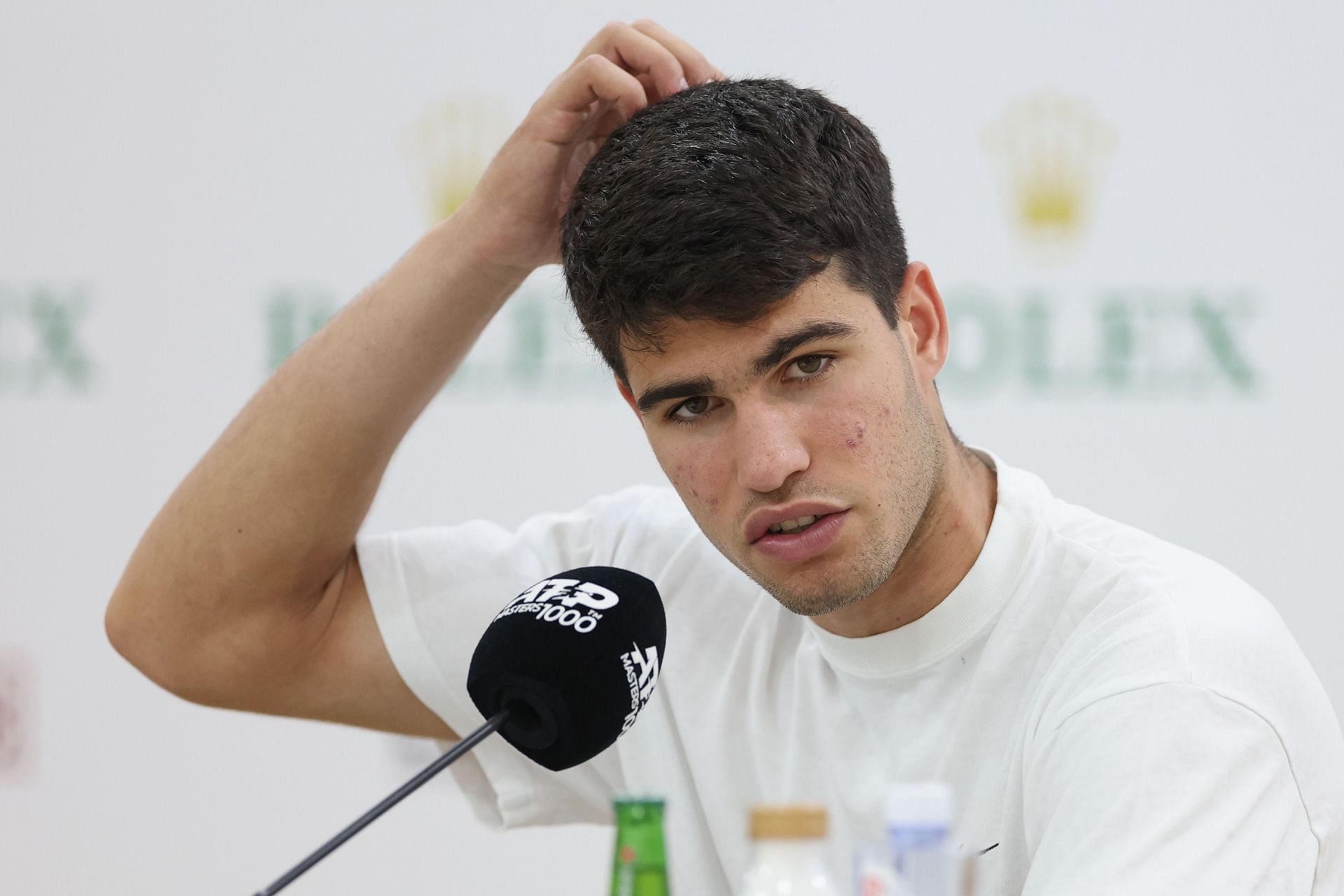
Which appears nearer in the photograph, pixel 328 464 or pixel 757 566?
pixel 757 566

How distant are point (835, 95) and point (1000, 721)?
51.2 inches

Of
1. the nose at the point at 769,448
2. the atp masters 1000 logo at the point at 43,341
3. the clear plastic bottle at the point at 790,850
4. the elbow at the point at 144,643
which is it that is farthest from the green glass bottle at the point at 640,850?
the atp masters 1000 logo at the point at 43,341

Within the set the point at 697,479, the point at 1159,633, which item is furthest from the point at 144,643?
the point at 1159,633

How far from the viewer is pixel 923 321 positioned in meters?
1.55

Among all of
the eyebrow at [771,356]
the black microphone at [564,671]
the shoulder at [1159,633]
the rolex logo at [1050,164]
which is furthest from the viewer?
the rolex logo at [1050,164]

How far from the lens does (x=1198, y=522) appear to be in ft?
7.40

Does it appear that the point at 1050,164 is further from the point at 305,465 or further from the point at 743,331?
the point at 305,465

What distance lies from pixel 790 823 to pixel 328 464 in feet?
3.46

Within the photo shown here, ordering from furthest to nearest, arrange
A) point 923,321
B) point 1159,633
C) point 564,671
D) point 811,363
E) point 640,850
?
point 923,321, point 811,363, point 1159,633, point 564,671, point 640,850

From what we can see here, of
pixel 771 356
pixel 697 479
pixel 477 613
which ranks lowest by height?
pixel 477 613

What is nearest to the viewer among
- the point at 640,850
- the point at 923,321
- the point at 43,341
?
A: the point at 640,850

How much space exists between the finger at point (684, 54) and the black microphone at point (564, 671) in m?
0.76

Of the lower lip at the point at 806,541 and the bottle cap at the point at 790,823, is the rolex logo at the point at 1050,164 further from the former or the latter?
the bottle cap at the point at 790,823

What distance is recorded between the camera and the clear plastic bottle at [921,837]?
0.68 meters
